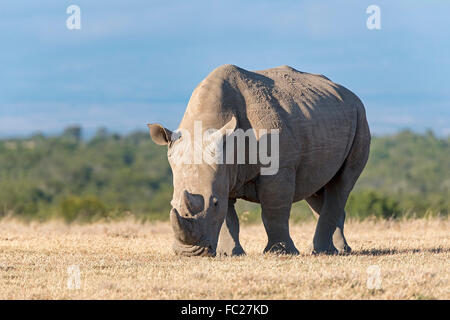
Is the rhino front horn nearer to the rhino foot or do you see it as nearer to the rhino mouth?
the rhino mouth

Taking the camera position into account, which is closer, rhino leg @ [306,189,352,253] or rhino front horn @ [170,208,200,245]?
rhino front horn @ [170,208,200,245]

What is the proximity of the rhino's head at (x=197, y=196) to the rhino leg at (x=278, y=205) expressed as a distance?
0.66m

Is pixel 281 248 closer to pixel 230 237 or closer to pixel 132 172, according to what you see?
pixel 230 237

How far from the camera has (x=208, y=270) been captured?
8938mm

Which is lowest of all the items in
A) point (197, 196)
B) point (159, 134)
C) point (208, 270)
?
point (208, 270)

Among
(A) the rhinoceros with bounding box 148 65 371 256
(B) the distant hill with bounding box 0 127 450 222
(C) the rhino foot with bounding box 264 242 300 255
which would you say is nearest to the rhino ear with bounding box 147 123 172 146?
(A) the rhinoceros with bounding box 148 65 371 256

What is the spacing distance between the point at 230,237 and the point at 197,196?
169 centimetres

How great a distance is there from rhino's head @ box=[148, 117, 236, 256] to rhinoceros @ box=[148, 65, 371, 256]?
12 millimetres

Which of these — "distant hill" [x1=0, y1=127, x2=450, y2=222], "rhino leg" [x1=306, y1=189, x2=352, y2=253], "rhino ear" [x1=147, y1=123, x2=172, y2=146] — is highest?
"rhino ear" [x1=147, y1=123, x2=172, y2=146]

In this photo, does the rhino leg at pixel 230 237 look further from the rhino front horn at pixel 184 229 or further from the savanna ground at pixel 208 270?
the rhino front horn at pixel 184 229

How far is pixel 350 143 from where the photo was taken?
1255 cm

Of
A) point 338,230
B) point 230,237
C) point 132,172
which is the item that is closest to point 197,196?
point 230,237

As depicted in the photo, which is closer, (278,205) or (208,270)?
(208,270)

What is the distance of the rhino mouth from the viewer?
31.8ft
